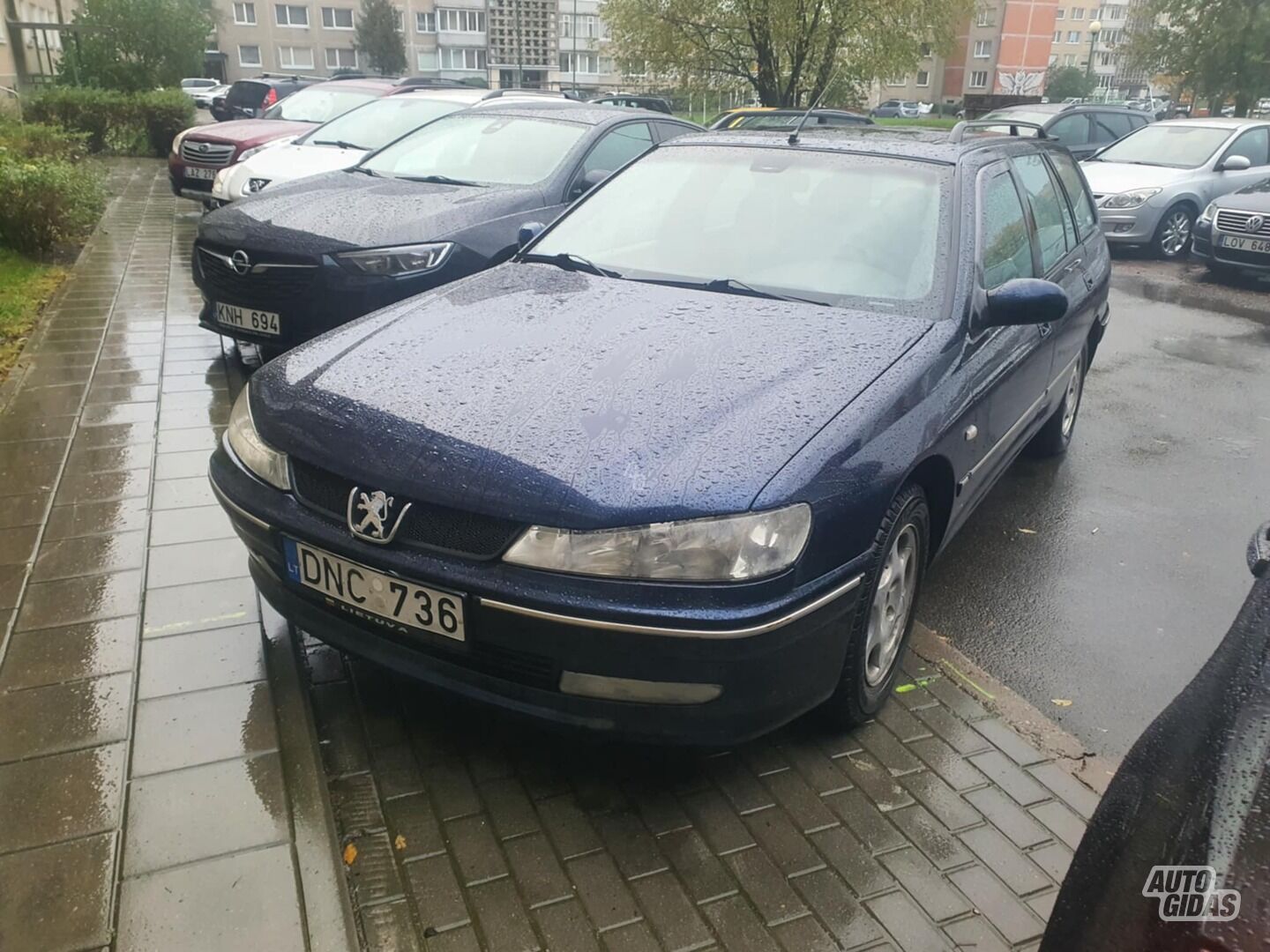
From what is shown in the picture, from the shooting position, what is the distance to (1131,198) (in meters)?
12.3

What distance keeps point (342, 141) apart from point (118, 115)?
11.8 metres

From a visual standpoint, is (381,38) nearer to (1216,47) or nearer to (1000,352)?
(1216,47)

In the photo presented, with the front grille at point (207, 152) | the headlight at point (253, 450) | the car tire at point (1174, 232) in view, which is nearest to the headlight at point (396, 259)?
the headlight at point (253, 450)

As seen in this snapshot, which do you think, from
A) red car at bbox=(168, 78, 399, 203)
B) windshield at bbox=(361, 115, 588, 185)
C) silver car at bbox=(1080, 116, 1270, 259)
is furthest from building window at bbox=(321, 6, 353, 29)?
windshield at bbox=(361, 115, 588, 185)

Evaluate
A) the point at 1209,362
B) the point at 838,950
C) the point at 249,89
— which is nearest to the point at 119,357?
the point at 838,950

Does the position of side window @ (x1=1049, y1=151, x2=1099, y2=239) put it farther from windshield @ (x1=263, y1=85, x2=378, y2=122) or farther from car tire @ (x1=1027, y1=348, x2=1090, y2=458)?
windshield @ (x1=263, y1=85, x2=378, y2=122)

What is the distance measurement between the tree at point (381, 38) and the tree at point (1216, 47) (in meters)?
61.1

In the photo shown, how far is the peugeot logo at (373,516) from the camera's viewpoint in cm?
247

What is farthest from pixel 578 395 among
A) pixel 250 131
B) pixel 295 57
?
pixel 295 57

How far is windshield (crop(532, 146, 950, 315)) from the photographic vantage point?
11.5ft

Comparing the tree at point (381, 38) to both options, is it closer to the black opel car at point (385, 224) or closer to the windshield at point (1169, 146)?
the windshield at point (1169, 146)

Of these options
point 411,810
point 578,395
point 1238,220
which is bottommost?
point 411,810

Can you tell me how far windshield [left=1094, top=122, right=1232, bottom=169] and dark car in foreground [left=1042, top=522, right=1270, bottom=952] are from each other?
43.6 feet

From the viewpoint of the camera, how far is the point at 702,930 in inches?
90.0
